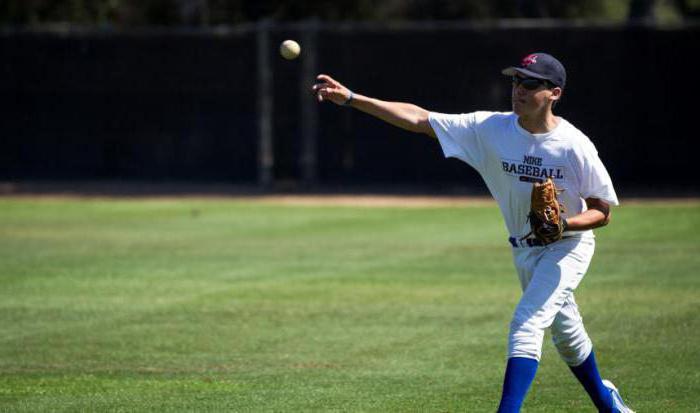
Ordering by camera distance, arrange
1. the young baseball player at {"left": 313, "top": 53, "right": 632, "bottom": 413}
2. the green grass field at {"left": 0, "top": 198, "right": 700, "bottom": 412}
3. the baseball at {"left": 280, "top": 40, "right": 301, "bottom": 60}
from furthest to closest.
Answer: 1. the baseball at {"left": 280, "top": 40, "right": 301, "bottom": 60}
2. the green grass field at {"left": 0, "top": 198, "right": 700, "bottom": 412}
3. the young baseball player at {"left": 313, "top": 53, "right": 632, "bottom": 413}

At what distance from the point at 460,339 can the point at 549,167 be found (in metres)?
3.45

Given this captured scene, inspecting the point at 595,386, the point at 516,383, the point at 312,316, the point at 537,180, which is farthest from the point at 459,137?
the point at 312,316

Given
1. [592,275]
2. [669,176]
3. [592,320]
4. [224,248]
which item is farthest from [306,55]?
[592,320]

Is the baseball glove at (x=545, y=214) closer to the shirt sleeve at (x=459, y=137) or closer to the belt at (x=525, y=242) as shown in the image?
the belt at (x=525, y=242)

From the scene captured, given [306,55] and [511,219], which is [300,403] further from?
[306,55]

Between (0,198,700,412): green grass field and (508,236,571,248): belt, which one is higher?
(508,236,571,248): belt

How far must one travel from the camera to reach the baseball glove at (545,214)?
611cm

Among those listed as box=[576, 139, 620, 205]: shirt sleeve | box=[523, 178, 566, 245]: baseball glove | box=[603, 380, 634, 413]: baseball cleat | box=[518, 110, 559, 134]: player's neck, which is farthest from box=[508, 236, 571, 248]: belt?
box=[603, 380, 634, 413]: baseball cleat

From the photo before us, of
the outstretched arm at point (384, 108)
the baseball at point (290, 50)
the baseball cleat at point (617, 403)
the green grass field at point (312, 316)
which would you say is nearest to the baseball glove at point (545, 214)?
the outstretched arm at point (384, 108)

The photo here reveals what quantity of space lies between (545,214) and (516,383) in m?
0.87

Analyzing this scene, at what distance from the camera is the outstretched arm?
666cm

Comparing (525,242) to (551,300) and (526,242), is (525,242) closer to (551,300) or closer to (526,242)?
(526,242)

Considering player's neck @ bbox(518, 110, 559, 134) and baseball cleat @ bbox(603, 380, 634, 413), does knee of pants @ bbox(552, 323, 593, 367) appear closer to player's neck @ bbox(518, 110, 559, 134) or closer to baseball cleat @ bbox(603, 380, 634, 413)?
baseball cleat @ bbox(603, 380, 634, 413)

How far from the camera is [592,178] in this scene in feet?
20.9
